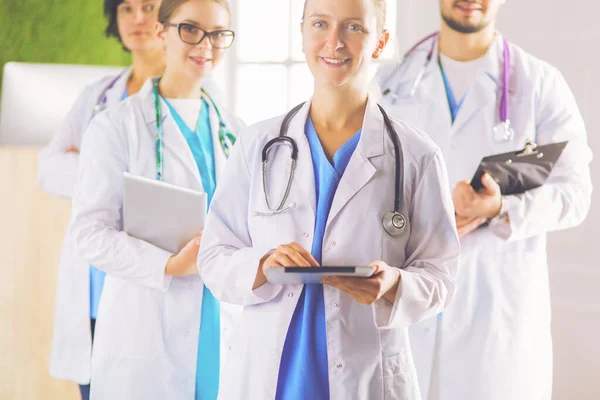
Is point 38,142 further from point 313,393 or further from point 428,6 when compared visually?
point 313,393

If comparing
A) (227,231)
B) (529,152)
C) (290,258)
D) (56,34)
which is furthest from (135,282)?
(56,34)

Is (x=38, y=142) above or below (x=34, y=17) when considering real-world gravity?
below

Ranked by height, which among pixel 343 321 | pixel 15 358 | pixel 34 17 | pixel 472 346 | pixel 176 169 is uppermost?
pixel 34 17

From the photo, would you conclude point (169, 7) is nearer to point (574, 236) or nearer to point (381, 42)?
point (381, 42)

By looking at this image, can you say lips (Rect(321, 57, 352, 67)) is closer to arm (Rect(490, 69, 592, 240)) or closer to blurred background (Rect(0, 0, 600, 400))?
arm (Rect(490, 69, 592, 240))

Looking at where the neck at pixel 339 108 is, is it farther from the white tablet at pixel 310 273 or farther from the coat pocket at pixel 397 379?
the coat pocket at pixel 397 379

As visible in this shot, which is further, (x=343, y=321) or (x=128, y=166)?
(x=128, y=166)

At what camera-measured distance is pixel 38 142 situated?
9.29ft

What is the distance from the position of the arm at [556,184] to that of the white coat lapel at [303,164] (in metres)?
0.84

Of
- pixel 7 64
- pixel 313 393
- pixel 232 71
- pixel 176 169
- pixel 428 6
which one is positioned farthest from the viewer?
pixel 232 71

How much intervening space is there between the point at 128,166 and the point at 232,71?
1.03m

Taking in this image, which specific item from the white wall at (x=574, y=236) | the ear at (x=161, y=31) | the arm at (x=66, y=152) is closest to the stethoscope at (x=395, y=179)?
the ear at (x=161, y=31)

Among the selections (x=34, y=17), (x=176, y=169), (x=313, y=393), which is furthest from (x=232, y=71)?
(x=313, y=393)

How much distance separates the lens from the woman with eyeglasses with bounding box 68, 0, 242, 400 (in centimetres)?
209
